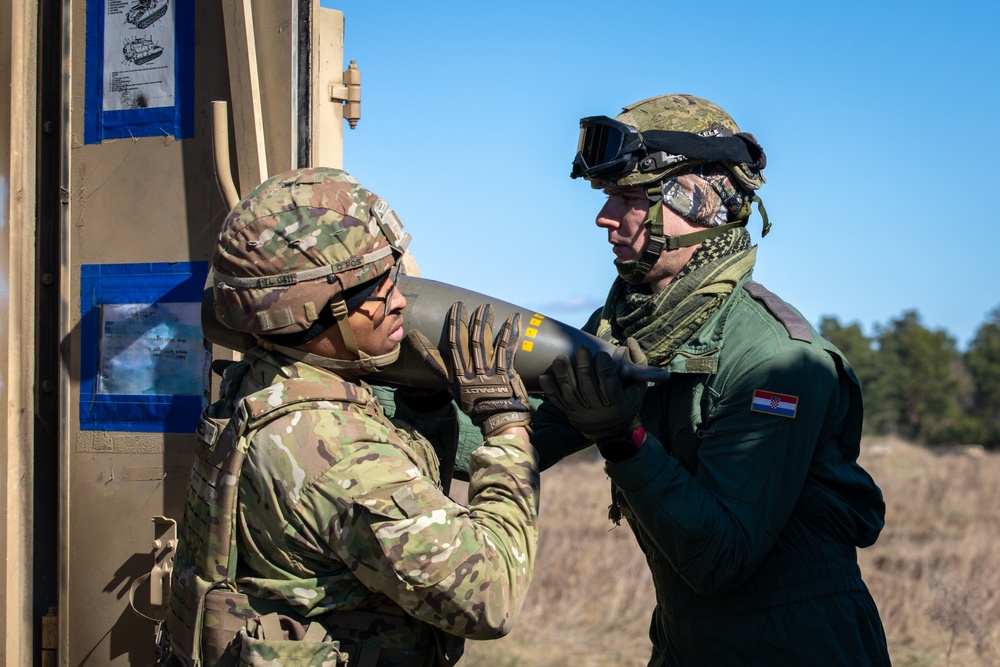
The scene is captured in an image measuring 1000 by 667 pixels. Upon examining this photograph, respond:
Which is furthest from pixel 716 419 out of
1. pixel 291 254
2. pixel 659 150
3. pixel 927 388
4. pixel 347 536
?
pixel 927 388

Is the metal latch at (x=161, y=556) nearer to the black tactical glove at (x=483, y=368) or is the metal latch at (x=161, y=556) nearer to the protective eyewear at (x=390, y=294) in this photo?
the black tactical glove at (x=483, y=368)

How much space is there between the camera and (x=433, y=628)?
2215mm

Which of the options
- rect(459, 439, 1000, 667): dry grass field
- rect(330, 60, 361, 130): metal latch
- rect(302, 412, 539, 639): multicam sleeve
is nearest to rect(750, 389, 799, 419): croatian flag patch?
rect(302, 412, 539, 639): multicam sleeve

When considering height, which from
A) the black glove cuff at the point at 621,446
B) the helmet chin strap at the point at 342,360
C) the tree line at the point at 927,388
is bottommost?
the tree line at the point at 927,388

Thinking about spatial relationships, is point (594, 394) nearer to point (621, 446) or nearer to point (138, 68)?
point (621, 446)

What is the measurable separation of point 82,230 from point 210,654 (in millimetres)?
1671

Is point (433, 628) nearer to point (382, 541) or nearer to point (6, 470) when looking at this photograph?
point (382, 541)

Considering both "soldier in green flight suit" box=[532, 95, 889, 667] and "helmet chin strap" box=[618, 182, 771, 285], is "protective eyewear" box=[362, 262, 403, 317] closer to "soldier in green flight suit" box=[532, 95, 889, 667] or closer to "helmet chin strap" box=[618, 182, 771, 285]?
"soldier in green flight suit" box=[532, 95, 889, 667]

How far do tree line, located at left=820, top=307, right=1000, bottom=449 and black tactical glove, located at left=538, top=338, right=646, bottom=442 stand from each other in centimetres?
3378

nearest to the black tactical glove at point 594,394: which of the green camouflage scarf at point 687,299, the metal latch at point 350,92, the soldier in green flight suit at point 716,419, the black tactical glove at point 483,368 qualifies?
the soldier in green flight suit at point 716,419

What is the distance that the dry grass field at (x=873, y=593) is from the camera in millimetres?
6641

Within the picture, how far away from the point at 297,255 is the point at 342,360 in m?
0.26

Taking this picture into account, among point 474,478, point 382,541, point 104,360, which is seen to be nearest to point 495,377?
point 474,478

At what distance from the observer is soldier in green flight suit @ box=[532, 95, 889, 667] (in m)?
2.43
